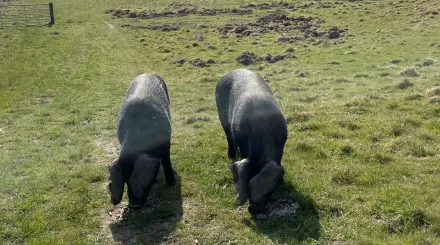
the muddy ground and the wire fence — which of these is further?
the wire fence

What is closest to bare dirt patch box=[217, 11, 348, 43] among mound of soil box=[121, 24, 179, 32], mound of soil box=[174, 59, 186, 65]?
mound of soil box=[121, 24, 179, 32]

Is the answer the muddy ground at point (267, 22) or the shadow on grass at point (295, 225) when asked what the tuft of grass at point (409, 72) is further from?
the shadow on grass at point (295, 225)

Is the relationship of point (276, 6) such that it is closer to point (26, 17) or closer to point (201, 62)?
point (26, 17)

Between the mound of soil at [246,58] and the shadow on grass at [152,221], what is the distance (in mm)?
14434

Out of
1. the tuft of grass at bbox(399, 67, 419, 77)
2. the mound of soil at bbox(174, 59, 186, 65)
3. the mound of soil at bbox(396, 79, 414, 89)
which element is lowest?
the mound of soil at bbox(174, 59, 186, 65)

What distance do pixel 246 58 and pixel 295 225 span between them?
53.2 ft

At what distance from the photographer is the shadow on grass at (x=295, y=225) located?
24.0ft

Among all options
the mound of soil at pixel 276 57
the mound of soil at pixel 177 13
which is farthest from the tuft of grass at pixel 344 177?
the mound of soil at pixel 177 13

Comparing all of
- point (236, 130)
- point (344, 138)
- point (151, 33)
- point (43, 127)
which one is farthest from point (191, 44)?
point (236, 130)

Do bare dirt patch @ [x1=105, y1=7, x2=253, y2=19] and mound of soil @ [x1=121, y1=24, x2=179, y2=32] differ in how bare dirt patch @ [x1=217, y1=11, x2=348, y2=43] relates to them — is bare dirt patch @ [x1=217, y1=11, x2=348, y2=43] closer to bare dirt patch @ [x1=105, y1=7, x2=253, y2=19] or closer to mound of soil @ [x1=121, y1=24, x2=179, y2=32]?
mound of soil @ [x1=121, y1=24, x2=179, y2=32]

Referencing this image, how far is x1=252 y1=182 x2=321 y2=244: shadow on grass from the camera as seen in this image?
732 centimetres

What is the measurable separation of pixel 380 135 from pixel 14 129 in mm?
10962

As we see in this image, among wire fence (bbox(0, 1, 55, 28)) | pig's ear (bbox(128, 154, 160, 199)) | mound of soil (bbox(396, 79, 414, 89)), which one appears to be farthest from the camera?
wire fence (bbox(0, 1, 55, 28))

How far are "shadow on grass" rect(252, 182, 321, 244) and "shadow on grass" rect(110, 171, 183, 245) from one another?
5.13 feet
